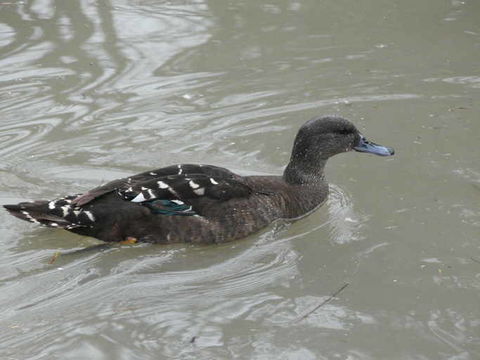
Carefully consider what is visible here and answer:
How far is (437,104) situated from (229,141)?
2288mm

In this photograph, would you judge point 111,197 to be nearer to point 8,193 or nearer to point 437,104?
point 8,193

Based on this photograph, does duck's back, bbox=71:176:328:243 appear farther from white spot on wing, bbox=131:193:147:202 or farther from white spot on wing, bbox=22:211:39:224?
white spot on wing, bbox=22:211:39:224

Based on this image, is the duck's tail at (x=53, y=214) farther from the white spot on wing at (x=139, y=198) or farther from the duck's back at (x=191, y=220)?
the white spot on wing at (x=139, y=198)

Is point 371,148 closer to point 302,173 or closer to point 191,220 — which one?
point 302,173

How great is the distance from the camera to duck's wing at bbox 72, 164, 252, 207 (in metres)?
6.55

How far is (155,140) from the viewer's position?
8.39 meters

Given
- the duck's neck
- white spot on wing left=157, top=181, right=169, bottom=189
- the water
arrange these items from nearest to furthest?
the water
white spot on wing left=157, top=181, right=169, bottom=189
the duck's neck

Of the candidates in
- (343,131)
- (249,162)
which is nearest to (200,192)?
(249,162)

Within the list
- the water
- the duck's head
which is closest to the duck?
the water

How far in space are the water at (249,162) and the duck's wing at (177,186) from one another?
0.40 meters

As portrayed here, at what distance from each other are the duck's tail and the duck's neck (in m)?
1.81

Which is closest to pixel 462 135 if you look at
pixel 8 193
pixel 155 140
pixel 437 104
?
pixel 437 104

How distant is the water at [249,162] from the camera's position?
5.39m

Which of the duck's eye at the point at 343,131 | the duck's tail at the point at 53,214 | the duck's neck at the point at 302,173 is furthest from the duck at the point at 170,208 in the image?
the duck's eye at the point at 343,131
